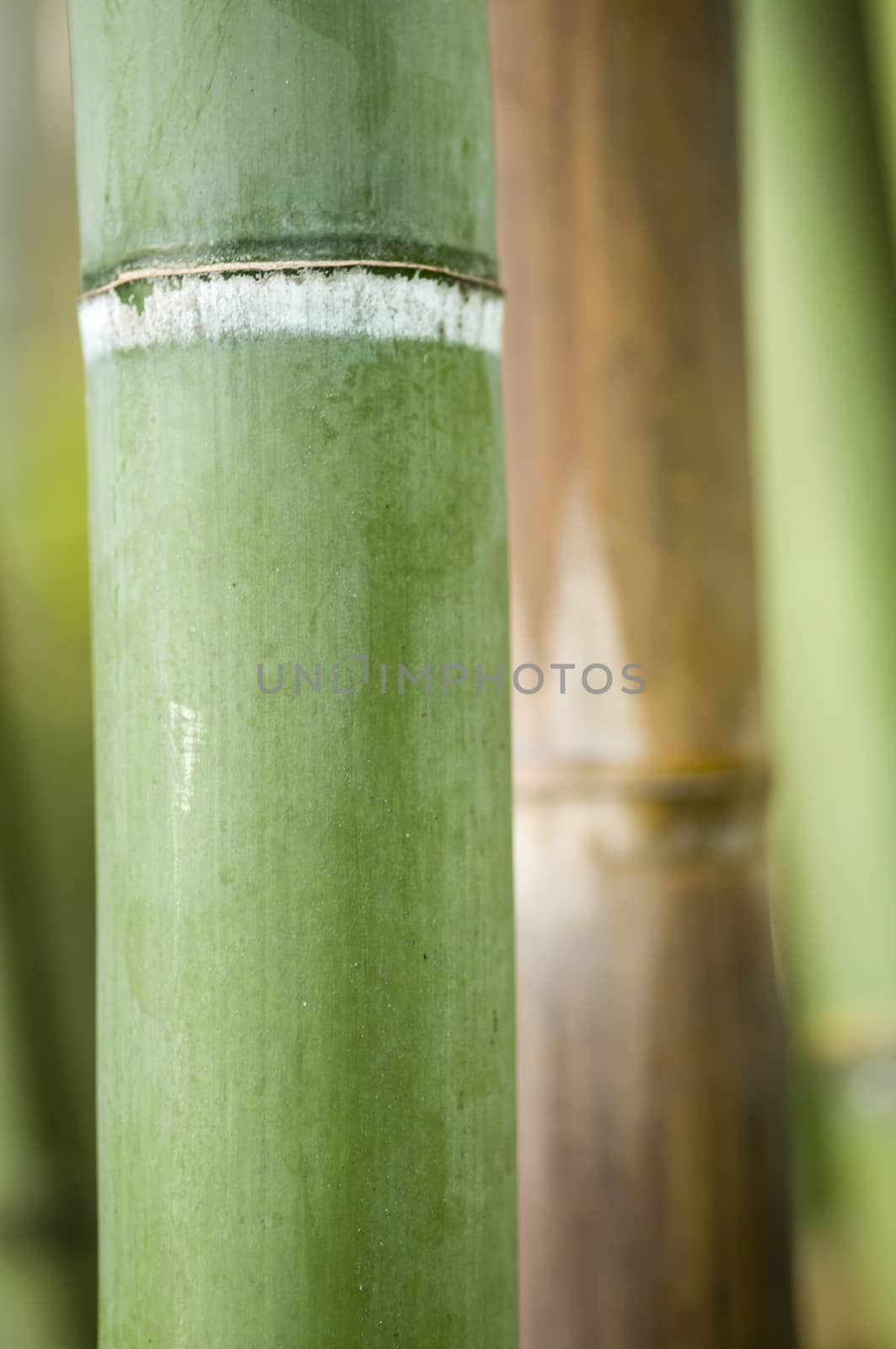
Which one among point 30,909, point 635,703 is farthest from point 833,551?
point 30,909

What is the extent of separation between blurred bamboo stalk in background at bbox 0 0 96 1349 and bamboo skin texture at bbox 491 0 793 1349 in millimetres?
187

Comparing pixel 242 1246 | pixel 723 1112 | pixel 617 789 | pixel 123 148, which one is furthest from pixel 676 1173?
pixel 123 148

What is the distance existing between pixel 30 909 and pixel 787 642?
387 millimetres

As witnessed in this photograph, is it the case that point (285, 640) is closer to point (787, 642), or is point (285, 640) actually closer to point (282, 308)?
point (282, 308)

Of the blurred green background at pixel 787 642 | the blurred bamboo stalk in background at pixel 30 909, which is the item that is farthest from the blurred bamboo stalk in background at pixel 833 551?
the blurred bamboo stalk in background at pixel 30 909

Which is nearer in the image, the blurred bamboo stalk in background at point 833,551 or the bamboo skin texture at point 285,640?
the bamboo skin texture at point 285,640

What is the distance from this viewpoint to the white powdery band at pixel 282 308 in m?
0.26

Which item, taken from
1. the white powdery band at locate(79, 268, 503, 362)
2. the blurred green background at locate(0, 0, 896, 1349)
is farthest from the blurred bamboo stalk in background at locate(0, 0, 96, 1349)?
the white powdery band at locate(79, 268, 503, 362)

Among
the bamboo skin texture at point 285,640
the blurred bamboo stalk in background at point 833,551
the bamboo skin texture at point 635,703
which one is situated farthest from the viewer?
the blurred bamboo stalk in background at point 833,551

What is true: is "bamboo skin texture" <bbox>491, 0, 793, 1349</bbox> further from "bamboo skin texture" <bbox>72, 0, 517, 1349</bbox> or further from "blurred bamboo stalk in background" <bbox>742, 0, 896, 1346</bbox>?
"bamboo skin texture" <bbox>72, 0, 517, 1349</bbox>

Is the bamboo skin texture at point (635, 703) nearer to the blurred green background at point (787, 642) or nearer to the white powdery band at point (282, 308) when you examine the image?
the blurred green background at point (787, 642)

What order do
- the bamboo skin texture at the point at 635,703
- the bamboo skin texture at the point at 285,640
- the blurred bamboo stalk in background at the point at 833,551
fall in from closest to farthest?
1. the bamboo skin texture at the point at 285,640
2. the bamboo skin texture at the point at 635,703
3. the blurred bamboo stalk in background at the point at 833,551

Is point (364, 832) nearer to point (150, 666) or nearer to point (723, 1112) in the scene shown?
point (150, 666)

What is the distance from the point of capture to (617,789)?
0.49 meters
